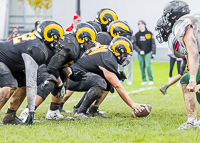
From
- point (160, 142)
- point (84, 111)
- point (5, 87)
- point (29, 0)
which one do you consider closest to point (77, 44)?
point (84, 111)

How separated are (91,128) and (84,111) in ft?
4.51

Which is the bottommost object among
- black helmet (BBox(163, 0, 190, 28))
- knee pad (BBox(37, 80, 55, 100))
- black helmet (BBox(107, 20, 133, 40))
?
knee pad (BBox(37, 80, 55, 100))

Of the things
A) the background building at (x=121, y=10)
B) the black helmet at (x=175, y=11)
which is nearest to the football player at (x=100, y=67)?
the black helmet at (x=175, y=11)

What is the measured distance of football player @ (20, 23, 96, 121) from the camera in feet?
18.9

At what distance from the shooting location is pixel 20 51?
5.09 meters

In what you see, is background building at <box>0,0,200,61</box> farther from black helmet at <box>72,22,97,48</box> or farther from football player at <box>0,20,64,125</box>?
football player at <box>0,20,64,125</box>

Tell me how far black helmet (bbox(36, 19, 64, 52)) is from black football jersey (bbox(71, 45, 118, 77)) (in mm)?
888

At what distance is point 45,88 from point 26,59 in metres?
0.85

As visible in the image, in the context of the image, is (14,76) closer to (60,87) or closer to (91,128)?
(60,87)

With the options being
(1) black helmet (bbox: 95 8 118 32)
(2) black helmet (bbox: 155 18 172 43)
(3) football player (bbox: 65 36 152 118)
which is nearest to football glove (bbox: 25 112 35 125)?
(3) football player (bbox: 65 36 152 118)

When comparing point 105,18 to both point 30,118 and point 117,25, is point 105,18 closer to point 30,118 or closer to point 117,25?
point 117,25

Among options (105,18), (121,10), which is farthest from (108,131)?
(121,10)

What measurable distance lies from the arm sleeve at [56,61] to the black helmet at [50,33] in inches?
13.7

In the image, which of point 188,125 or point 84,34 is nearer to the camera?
point 188,125
